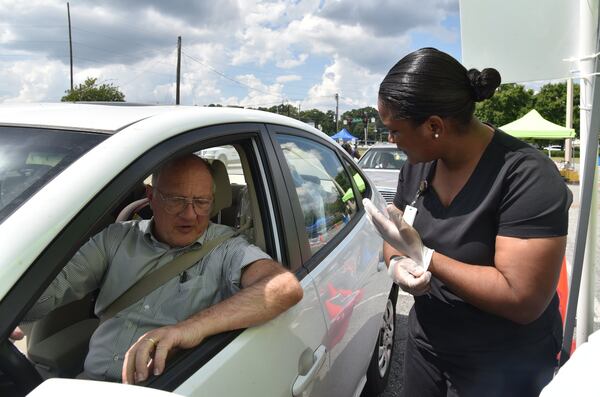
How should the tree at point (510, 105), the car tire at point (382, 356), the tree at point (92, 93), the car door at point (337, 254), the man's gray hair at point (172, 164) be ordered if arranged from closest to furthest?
the man's gray hair at point (172, 164) < the car door at point (337, 254) < the car tire at point (382, 356) < the tree at point (92, 93) < the tree at point (510, 105)

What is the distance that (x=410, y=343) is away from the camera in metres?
1.81

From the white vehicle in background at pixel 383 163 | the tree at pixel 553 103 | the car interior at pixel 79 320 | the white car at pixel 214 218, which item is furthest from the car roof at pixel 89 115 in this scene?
the tree at pixel 553 103

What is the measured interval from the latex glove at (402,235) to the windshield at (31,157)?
0.91m

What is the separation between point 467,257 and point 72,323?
64.4 inches

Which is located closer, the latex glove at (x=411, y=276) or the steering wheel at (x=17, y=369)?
the steering wheel at (x=17, y=369)

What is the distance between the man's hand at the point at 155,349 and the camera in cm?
115

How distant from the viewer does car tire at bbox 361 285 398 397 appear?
2727 mm

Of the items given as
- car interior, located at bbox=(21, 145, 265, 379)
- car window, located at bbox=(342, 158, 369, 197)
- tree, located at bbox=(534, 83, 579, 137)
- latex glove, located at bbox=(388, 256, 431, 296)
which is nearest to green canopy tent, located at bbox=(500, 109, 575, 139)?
car window, located at bbox=(342, 158, 369, 197)

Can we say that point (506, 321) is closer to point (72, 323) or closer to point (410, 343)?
point (410, 343)

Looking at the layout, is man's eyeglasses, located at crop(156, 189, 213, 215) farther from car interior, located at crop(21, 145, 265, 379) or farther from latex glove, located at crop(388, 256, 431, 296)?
latex glove, located at crop(388, 256, 431, 296)

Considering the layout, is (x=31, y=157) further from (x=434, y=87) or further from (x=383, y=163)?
(x=383, y=163)

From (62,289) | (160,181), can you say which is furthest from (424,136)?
(62,289)

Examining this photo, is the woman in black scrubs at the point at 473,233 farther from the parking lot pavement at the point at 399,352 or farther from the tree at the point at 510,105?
the tree at the point at 510,105

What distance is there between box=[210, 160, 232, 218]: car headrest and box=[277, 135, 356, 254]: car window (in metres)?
0.30
